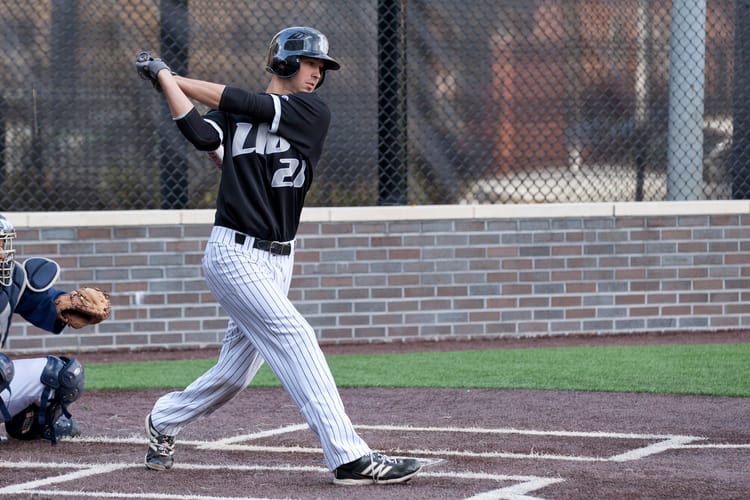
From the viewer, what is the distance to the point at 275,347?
491cm

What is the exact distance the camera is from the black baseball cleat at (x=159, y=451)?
5.23 m

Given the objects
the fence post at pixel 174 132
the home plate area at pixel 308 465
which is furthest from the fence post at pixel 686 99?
the home plate area at pixel 308 465

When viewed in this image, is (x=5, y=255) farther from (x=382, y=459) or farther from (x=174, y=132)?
(x=174, y=132)

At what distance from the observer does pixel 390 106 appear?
1060 centimetres

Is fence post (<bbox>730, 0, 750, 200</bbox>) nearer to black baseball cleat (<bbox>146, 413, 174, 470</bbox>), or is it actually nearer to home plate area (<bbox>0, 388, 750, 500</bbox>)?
home plate area (<bbox>0, 388, 750, 500</bbox>)

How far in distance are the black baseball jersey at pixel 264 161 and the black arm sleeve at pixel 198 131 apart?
0.28 ft

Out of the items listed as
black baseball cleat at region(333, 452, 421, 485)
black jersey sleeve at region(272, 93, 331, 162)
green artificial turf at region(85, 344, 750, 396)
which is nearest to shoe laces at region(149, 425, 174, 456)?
black baseball cleat at region(333, 452, 421, 485)

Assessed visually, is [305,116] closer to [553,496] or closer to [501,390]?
[553,496]

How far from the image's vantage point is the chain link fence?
10.2 m

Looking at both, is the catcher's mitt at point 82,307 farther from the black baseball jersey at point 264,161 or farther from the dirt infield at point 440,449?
the black baseball jersey at point 264,161

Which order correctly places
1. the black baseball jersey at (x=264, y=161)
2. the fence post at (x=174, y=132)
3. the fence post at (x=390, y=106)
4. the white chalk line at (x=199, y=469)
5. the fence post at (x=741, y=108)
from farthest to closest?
1. the fence post at (x=741, y=108)
2. the fence post at (x=390, y=106)
3. the fence post at (x=174, y=132)
4. the black baseball jersey at (x=264, y=161)
5. the white chalk line at (x=199, y=469)

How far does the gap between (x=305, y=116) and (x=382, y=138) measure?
5629mm

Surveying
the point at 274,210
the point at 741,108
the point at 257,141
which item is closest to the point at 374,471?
the point at 274,210

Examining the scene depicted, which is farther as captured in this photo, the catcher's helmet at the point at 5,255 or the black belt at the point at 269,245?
the catcher's helmet at the point at 5,255
